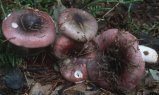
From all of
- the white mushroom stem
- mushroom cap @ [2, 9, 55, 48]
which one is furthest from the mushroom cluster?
the white mushroom stem

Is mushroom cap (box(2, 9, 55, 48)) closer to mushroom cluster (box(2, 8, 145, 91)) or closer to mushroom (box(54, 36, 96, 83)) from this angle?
mushroom cluster (box(2, 8, 145, 91))

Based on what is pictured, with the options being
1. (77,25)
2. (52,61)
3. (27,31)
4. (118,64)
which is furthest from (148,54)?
(27,31)

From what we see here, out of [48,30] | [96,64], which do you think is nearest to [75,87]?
[96,64]

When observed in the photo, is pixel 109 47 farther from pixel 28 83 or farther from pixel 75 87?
pixel 28 83

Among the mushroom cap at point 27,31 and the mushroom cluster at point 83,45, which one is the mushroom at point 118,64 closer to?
the mushroom cluster at point 83,45

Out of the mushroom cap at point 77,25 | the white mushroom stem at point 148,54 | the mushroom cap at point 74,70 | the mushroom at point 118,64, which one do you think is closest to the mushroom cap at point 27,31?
the mushroom cap at point 77,25

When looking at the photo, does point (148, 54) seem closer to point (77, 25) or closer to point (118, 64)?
point (118, 64)
